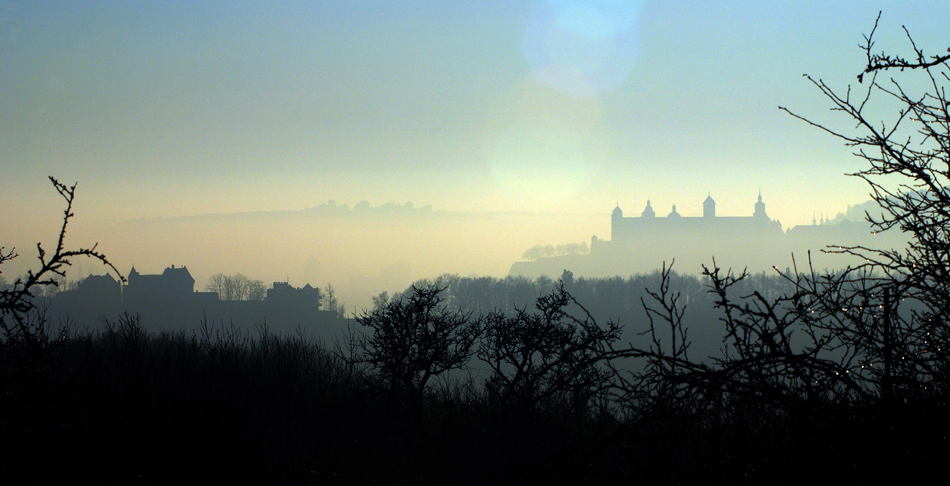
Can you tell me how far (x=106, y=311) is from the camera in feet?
256

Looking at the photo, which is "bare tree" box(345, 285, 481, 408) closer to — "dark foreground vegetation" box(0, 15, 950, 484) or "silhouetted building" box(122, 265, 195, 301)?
"dark foreground vegetation" box(0, 15, 950, 484)

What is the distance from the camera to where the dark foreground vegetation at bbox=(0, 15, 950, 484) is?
2.85m

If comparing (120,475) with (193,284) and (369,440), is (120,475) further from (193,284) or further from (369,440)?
(193,284)

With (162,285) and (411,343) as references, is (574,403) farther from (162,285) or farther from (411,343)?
(162,285)

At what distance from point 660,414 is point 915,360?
70.1 inches

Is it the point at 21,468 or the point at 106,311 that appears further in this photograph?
the point at 106,311

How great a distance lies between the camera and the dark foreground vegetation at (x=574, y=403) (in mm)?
2850

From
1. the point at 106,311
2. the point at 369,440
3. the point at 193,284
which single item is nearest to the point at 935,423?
the point at 369,440

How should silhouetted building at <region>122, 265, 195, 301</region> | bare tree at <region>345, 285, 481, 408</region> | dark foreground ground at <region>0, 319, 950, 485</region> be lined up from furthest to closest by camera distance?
silhouetted building at <region>122, 265, 195, 301</region>, bare tree at <region>345, 285, 481, 408</region>, dark foreground ground at <region>0, 319, 950, 485</region>

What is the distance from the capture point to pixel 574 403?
3.77m

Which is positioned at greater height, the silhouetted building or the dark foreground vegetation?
the dark foreground vegetation

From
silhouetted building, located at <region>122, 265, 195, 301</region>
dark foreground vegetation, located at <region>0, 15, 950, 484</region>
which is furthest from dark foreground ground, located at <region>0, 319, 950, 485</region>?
silhouetted building, located at <region>122, 265, 195, 301</region>

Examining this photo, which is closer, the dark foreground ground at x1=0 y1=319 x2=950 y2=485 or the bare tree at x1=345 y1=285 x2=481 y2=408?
the dark foreground ground at x1=0 y1=319 x2=950 y2=485

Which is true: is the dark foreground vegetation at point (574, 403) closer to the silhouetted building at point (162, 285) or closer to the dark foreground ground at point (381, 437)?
the dark foreground ground at point (381, 437)
